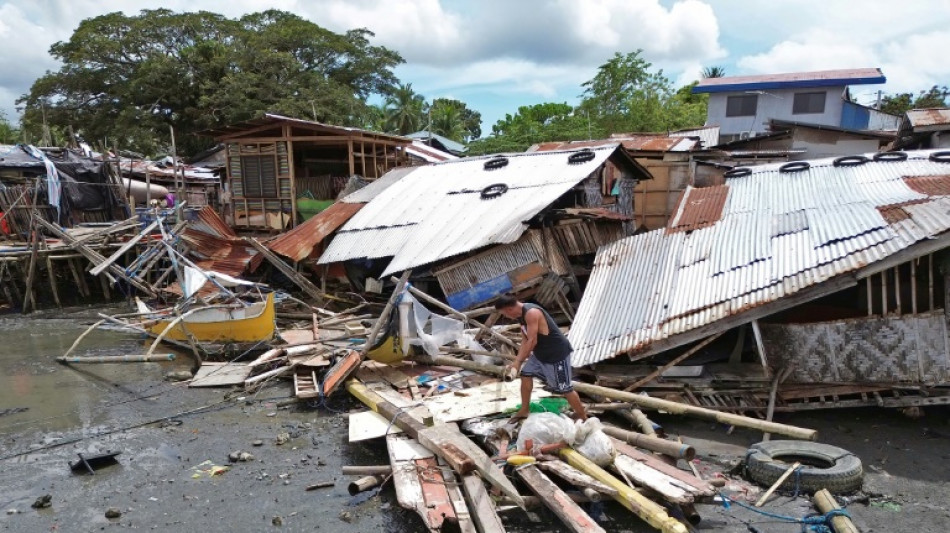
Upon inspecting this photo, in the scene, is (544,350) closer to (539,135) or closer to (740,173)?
(740,173)

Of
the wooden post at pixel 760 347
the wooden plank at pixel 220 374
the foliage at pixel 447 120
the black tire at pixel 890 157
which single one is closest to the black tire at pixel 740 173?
the black tire at pixel 890 157

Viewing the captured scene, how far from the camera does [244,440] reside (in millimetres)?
8445

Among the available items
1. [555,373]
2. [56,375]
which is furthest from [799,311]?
[56,375]

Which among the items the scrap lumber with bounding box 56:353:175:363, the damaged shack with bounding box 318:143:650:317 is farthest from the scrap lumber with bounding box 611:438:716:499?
the scrap lumber with bounding box 56:353:175:363

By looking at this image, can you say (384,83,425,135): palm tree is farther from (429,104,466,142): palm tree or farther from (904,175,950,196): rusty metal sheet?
(904,175,950,196): rusty metal sheet

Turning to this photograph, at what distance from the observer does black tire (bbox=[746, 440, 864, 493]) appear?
6273 millimetres

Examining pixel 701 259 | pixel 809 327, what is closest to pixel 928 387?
pixel 809 327

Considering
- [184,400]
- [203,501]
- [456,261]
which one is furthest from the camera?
[456,261]

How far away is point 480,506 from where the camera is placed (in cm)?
569

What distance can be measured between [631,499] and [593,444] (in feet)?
2.70

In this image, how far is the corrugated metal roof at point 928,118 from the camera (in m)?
18.3

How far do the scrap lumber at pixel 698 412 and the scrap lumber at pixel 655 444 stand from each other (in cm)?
80

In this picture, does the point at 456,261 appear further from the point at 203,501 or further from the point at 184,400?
the point at 203,501

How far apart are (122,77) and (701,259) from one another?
1385 inches
